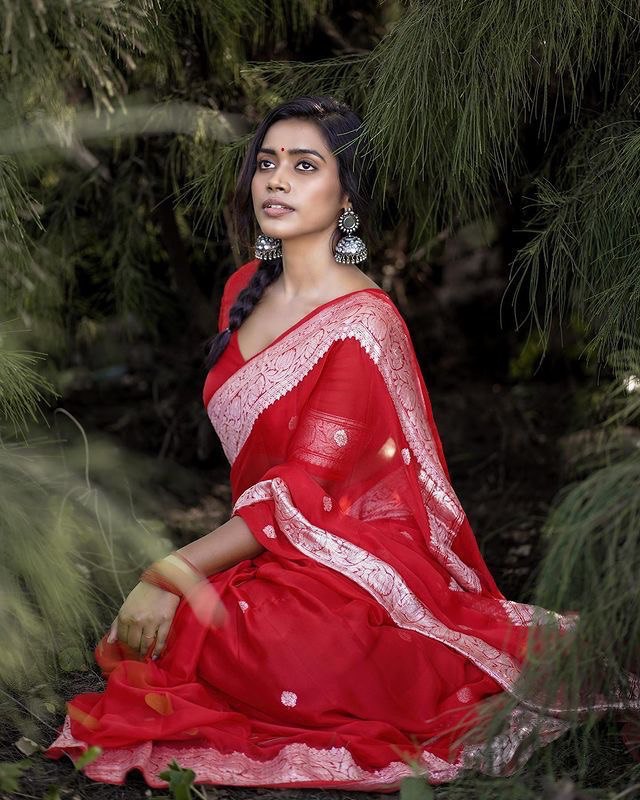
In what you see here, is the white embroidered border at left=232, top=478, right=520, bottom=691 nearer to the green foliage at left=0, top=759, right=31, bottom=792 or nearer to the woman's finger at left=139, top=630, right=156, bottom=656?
the woman's finger at left=139, top=630, right=156, bottom=656

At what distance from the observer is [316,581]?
153 cm

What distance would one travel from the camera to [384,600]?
60.4 inches

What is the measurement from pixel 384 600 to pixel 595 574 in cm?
39

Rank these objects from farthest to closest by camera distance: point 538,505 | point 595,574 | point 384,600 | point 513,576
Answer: point 538,505 → point 513,576 → point 384,600 → point 595,574

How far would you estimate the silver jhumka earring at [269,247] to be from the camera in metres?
1.78

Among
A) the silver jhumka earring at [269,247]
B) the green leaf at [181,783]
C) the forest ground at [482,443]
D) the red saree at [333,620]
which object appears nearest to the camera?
the green leaf at [181,783]

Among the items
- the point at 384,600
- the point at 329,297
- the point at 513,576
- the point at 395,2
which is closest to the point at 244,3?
the point at 395,2

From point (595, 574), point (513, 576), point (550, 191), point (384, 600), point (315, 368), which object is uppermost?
point (550, 191)

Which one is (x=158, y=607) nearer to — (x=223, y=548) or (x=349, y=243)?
(x=223, y=548)

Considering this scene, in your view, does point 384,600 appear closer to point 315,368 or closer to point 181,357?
point 315,368

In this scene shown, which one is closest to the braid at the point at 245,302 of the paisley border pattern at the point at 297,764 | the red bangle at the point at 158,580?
the red bangle at the point at 158,580

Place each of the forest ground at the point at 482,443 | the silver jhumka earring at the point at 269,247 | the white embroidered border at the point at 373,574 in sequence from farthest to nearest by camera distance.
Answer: the forest ground at the point at 482,443, the silver jhumka earring at the point at 269,247, the white embroidered border at the point at 373,574

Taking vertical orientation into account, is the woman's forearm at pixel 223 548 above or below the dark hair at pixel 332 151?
below

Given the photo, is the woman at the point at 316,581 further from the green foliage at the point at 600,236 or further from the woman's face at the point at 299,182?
the green foliage at the point at 600,236
